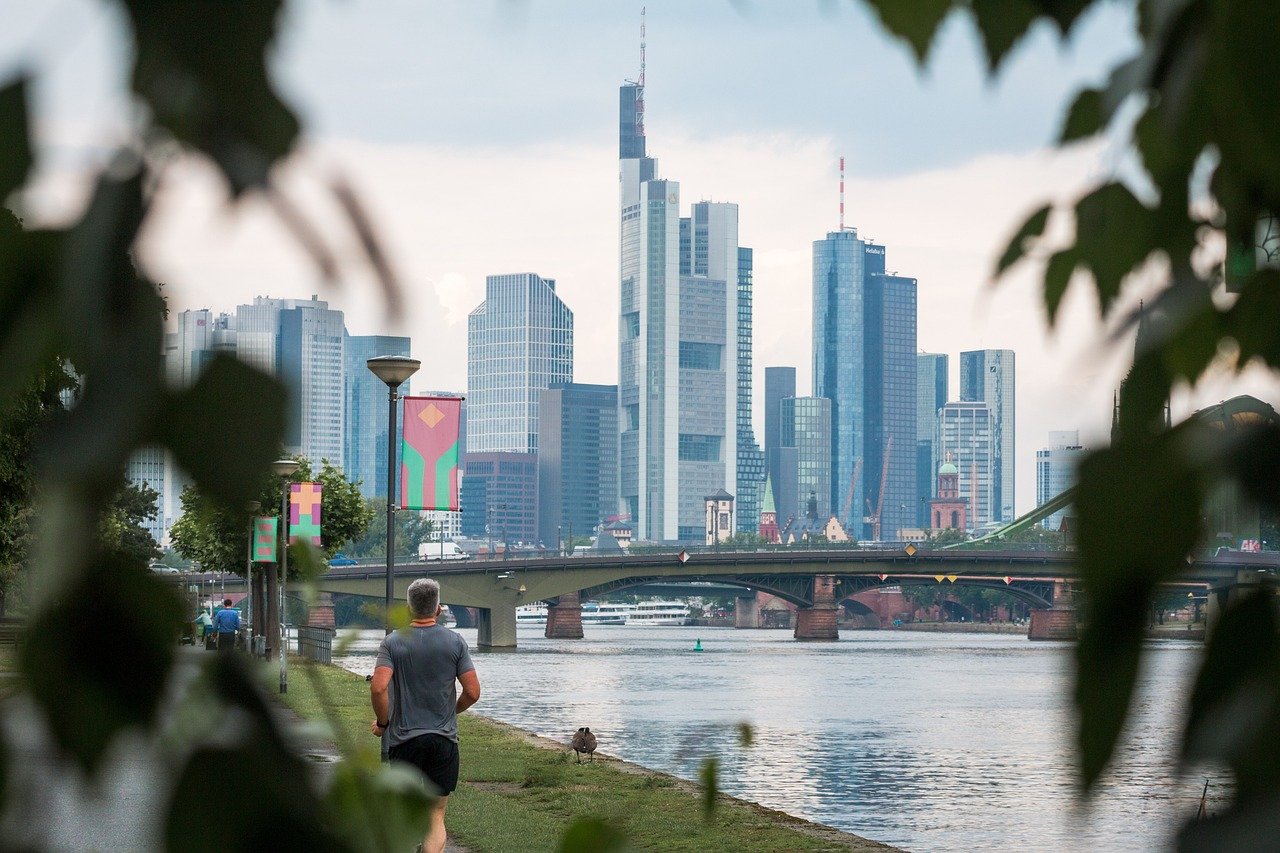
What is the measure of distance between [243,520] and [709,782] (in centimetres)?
71

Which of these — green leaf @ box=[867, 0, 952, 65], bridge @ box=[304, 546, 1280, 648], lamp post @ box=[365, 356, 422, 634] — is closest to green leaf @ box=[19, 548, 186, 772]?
green leaf @ box=[867, 0, 952, 65]

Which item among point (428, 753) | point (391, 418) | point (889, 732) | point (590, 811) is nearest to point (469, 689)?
point (428, 753)

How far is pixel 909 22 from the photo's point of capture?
98 cm

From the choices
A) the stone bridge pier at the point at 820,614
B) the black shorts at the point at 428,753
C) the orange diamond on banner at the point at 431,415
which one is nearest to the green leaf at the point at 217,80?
the black shorts at the point at 428,753

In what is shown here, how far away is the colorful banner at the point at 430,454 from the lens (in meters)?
20.5

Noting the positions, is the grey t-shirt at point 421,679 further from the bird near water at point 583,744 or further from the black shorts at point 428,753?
the bird near water at point 583,744

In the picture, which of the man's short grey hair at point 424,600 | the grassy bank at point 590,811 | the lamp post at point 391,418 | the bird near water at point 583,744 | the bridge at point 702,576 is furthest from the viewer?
the bridge at point 702,576

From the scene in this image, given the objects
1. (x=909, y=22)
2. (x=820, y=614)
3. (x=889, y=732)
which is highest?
(x=909, y=22)

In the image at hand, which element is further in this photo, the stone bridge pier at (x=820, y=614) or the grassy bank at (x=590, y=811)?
the stone bridge pier at (x=820, y=614)

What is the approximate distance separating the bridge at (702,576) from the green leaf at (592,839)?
80.7 metres

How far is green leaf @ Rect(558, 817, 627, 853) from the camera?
0.93m

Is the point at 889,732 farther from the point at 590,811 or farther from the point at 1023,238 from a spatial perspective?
the point at 1023,238

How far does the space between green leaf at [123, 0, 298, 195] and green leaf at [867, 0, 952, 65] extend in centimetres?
41

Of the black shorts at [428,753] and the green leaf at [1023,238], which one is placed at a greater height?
the green leaf at [1023,238]
